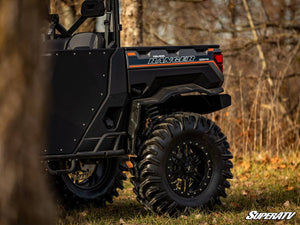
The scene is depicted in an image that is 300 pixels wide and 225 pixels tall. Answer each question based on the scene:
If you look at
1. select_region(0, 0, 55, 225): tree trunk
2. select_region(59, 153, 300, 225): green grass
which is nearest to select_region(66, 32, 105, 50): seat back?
select_region(59, 153, 300, 225): green grass

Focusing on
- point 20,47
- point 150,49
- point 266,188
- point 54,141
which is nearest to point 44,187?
point 20,47

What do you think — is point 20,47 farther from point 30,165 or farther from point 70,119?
point 70,119

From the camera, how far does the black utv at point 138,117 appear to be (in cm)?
529

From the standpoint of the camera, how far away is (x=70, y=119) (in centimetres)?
529

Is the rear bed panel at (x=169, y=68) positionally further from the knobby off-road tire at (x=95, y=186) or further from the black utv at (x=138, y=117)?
the knobby off-road tire at (x=95, y=186)

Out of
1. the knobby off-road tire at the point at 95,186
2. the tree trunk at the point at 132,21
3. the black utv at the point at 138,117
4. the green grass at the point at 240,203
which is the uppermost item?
the tree trunk at the point at 132,21

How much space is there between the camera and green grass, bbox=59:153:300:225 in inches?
208

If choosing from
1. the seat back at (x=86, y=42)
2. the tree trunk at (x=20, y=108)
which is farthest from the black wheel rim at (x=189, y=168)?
the tree trunk at (x=20, y=108)

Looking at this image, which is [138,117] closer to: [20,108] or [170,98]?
[170,98]

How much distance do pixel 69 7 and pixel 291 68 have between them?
16.8 feet

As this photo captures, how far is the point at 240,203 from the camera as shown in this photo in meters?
6.24

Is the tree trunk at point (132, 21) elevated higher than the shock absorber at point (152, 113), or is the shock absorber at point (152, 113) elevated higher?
the tree trunk at point (132, 21)

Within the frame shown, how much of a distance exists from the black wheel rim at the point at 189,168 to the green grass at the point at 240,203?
0.27m

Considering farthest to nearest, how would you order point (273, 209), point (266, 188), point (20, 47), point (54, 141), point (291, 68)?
1. point (291, 68)
2. point (266, 188)
3. point (273, 209)
4. point (54, 141)
5. point (20, 47)
